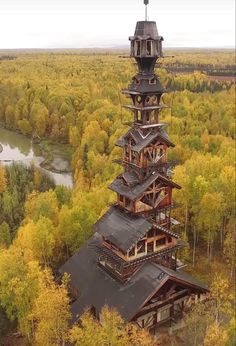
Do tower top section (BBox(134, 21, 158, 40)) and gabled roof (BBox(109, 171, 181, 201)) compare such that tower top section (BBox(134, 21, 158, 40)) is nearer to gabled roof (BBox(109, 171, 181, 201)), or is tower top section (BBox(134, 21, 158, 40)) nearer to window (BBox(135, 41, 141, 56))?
window (BBox(135, 41, 141, 56))

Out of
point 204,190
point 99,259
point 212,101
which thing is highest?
point 212,101

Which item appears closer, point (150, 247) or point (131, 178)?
point (131, 178)

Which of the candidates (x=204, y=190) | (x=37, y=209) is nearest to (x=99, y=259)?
(x=37, y=209)

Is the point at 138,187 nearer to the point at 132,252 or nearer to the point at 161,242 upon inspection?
the point at 132,252

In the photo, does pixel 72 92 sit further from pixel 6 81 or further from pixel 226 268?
pixel 226 268

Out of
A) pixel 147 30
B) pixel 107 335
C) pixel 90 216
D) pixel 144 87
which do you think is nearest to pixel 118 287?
pixel 107 335

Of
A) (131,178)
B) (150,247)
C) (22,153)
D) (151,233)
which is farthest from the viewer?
(22,153)
